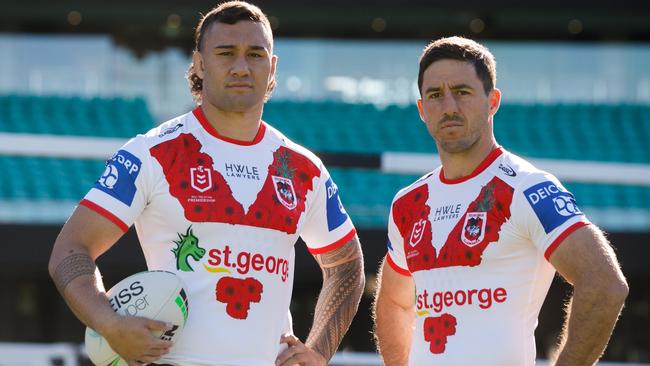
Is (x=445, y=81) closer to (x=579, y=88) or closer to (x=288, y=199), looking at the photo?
(x=288, y=199)

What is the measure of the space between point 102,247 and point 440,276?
125cm

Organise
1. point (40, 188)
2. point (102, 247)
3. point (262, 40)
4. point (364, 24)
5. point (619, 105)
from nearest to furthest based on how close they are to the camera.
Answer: point (102, 247) → point (262, 40) → point (40, 188) → point (619, 105) → point (364, 24)

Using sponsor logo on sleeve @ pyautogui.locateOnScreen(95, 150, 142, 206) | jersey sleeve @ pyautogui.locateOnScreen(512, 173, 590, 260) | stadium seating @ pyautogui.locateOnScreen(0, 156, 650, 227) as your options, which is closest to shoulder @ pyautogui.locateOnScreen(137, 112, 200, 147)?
sponsor logo on sleeve @ pyautogui.locateOnScreen(95, 150, 142, 206)

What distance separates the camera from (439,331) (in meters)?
4.16

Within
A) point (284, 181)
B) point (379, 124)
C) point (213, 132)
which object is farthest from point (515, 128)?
point (213, 132)

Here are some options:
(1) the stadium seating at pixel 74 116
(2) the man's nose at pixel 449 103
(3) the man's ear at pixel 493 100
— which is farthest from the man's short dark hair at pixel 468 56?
(1) the stadium seating at pixel 74 116

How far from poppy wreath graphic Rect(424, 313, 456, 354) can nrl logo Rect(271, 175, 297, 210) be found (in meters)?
0.68

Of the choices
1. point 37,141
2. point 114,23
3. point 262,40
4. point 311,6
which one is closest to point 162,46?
point 114,23

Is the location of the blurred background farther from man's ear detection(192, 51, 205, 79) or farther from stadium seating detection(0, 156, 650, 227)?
man's ear detection(192, 51, 205, 79)

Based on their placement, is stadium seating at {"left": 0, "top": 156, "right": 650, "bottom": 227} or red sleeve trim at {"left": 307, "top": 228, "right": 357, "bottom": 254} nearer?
red sleeve trim at {"left": 307, "top": 228, "right": 357, "bottom": 254}

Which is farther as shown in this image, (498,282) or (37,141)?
(37,141)

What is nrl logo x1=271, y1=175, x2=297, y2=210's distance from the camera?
418cm

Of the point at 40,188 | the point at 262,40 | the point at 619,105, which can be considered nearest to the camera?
the point at 262,40

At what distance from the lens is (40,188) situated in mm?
13172
